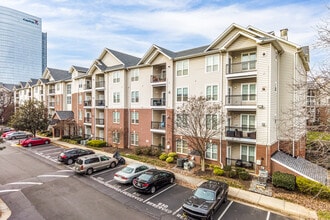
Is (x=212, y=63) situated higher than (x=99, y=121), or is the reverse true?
(x=212, y=63)

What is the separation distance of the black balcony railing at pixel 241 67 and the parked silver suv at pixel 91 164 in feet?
50.3

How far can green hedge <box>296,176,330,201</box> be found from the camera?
12.5 m

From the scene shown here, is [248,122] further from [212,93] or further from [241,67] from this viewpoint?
[241,67]

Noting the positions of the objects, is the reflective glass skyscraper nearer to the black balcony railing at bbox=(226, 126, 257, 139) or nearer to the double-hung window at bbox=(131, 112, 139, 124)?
the double-hung window at bbox=(131, 112, 139, 124)

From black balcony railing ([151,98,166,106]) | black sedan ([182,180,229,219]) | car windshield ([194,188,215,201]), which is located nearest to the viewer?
Answer: black sedan ([182,180,229,219])

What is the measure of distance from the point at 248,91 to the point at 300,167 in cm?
809

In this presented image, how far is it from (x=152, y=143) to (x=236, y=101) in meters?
12.0

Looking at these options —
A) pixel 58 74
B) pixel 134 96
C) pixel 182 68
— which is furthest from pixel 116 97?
pixel 58 74

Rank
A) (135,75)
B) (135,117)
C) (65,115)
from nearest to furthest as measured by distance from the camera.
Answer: (135,75)
(135,117)
(65,115)

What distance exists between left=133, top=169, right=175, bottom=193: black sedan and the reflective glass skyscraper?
131 metres

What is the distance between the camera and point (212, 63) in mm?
19625

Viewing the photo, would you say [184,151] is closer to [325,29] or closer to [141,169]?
[141,169]

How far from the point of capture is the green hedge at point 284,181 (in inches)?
538

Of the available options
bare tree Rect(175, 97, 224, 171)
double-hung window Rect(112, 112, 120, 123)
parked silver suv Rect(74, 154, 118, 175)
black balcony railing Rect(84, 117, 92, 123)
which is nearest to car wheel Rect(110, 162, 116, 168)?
parked silver suv Rect(74, 154, 118, 175)
